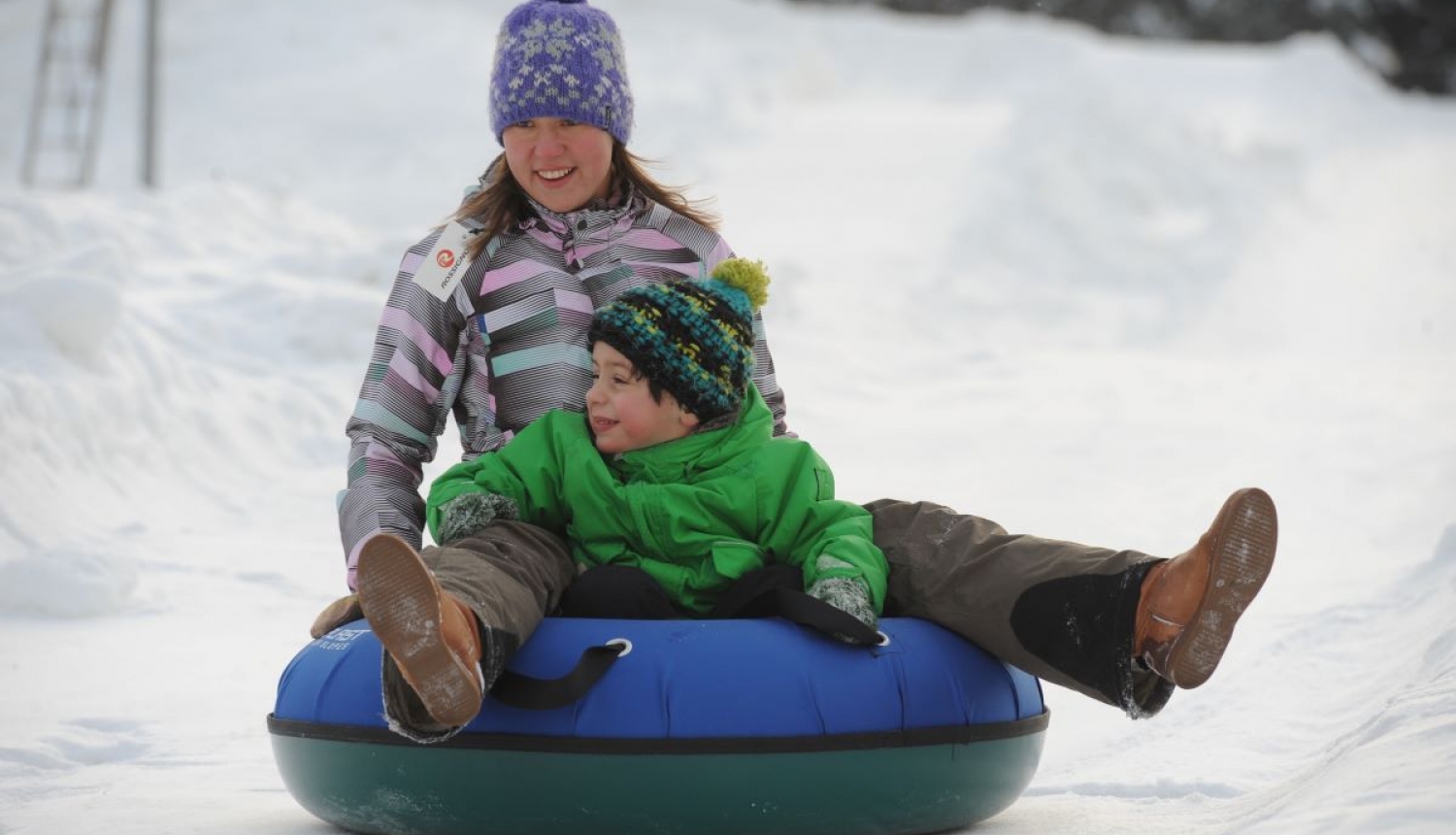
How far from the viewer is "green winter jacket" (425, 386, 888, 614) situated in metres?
3.02

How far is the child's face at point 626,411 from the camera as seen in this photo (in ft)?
10.1

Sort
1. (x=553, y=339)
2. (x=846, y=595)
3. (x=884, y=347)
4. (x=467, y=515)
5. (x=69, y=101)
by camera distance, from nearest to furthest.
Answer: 1. (x=846, y=595)
2. (x=467, y=515)
3. (x=553, y=339)
4. (x=884, y=347)
5. (x=69, y=101)

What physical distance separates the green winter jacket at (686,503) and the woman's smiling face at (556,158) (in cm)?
51

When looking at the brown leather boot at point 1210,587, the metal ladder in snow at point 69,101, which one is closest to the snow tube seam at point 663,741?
the brown leather boot at point 1210,587

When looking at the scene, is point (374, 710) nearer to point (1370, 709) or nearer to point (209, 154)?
point (1370, 709)

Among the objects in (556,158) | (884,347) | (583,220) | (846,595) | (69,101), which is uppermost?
(556,158)

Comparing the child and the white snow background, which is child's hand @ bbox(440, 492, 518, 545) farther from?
the white snow background

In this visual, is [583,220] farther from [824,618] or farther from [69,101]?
[69,101]

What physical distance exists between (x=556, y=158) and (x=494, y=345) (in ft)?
1.22

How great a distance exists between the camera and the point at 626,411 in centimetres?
308

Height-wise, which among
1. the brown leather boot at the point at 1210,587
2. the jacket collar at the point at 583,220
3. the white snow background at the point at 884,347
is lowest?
the white snow background at the point at 884,347

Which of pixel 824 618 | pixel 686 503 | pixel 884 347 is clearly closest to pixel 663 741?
pixel 824 618

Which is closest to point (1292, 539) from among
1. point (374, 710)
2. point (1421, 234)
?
point (374, 710)

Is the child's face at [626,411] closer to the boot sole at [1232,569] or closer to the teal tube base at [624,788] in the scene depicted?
the teal tube base at [624,788]
